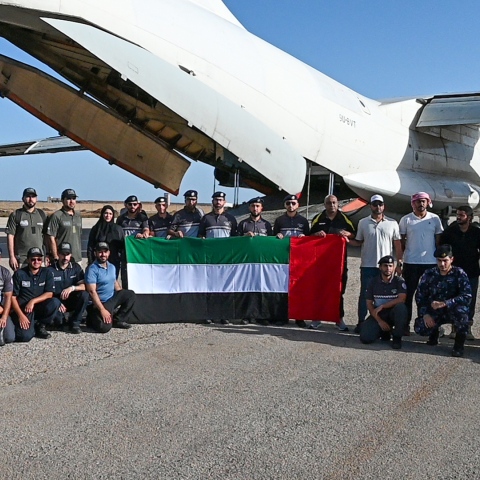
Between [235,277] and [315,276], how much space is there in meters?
1.03

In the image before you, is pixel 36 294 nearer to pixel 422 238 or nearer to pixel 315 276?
pixel 315 276

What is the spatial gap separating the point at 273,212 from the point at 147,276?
23.9 ft

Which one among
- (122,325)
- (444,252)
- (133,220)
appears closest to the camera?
(444,252)

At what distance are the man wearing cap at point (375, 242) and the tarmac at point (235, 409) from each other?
1.16 meters

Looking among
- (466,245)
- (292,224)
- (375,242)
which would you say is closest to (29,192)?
(292,224)

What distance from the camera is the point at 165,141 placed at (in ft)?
41.3

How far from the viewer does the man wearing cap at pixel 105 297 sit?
6.91m

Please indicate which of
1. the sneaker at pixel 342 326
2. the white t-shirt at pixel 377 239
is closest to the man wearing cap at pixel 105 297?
the sneaker at pixel 342 326

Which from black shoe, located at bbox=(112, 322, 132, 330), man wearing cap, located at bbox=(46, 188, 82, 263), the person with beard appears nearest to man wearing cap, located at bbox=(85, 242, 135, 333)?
black shoe, located at bbox=(112, 322, 132, 330)

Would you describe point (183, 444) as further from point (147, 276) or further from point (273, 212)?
point (273, 212)

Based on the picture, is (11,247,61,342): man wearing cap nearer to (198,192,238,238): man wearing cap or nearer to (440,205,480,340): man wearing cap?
(198,192,238,238): man wearing cap

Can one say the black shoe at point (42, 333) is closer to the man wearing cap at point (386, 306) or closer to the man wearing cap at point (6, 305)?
the man wearing cap at point (6, 305)

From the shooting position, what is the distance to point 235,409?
14.1ft

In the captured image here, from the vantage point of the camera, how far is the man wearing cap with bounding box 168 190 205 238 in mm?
8359
